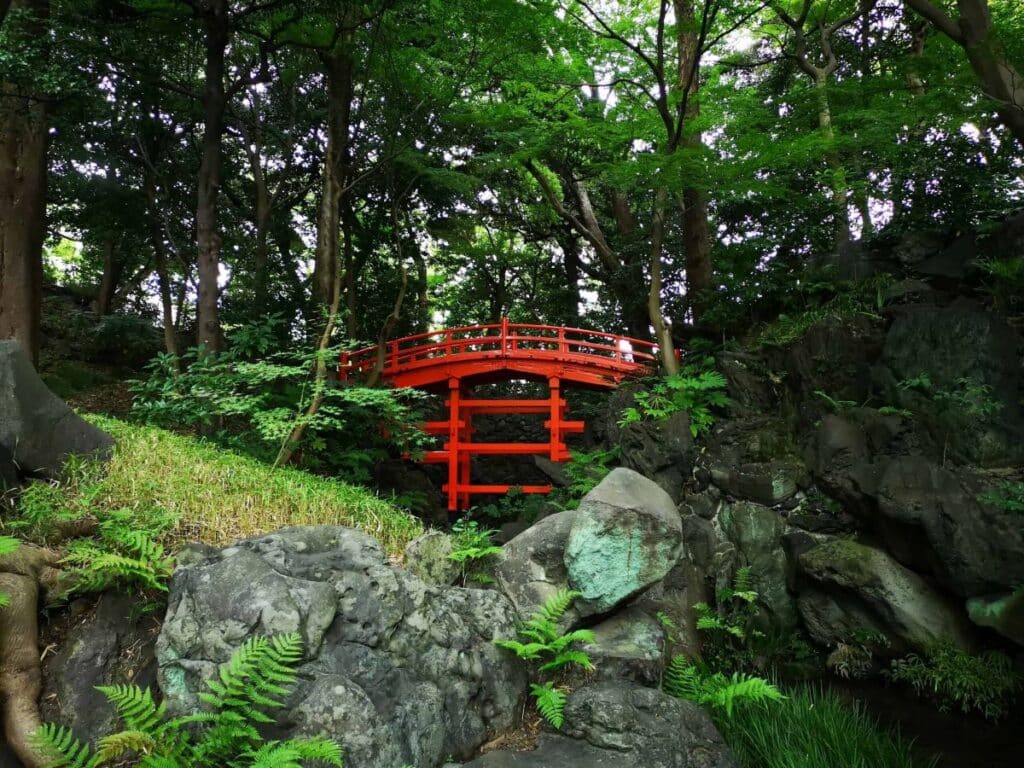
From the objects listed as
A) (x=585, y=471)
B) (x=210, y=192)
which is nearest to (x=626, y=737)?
(x=585, y=471)

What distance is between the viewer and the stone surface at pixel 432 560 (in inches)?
181

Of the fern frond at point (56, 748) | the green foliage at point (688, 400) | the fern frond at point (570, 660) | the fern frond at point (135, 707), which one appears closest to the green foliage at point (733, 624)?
the green foliage at point (688, 400)

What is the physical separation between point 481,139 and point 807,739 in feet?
46.3

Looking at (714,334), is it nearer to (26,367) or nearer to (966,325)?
(966,325)

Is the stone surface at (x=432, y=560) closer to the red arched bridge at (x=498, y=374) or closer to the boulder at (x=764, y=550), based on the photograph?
the boulder at (x=764, y=550)

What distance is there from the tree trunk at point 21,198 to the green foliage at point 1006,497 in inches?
463

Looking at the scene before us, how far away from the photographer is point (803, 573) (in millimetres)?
7320

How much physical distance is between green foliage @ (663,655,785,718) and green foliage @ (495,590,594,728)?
1.12 metres

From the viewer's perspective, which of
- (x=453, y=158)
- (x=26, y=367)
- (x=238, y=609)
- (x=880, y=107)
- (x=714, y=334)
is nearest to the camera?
(x=238, y=609)

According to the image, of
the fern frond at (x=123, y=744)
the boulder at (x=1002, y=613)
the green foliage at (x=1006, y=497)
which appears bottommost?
the boulder at (x=1002, y=613)

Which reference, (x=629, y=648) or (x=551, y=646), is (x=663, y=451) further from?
(x=551, y=646)

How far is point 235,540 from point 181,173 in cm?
1245

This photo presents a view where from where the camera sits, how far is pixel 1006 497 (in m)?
6.20

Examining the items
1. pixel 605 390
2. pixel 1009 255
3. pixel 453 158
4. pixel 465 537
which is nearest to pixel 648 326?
pixel 605 390
